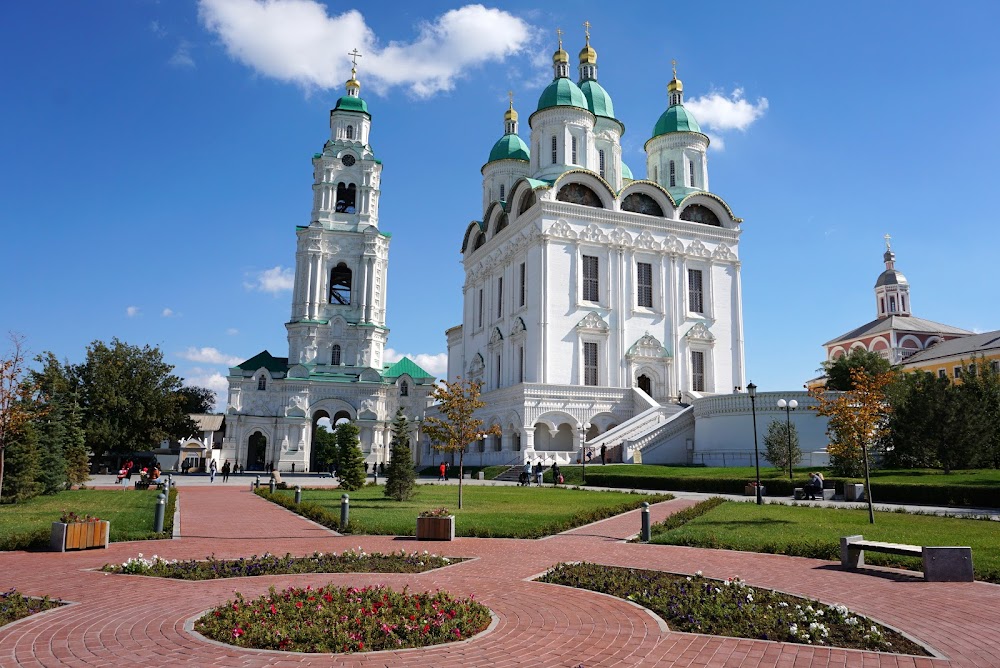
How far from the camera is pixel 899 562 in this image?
11617 millimetres

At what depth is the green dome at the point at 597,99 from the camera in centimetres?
5762

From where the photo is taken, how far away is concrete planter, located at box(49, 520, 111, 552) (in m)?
12.8

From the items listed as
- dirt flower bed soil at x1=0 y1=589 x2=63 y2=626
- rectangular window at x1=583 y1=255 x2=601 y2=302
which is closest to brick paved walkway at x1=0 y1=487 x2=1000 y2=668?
dirt flower bed soil at x1=0 y1=589 x2=63 y2=626

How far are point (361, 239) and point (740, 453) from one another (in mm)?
41037

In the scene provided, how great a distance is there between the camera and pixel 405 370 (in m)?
69.1

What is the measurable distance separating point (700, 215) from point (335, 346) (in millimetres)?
33199

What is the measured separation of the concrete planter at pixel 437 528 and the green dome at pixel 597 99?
159ft

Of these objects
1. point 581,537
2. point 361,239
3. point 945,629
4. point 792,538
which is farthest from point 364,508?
point 361,239

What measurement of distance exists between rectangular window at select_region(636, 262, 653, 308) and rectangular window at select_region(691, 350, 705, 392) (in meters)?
5.01

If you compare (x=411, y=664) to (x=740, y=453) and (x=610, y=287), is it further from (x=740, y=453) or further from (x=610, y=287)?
(x=610, y=287)

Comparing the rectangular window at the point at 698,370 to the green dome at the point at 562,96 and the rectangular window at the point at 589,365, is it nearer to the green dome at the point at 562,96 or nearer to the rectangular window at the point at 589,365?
the rectangular window at the point at 589,365

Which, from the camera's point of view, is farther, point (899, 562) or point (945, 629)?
point (899, 562)

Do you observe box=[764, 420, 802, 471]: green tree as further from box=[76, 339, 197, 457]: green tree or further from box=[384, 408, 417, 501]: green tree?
box=[76, 339, 197, 457]: green tree

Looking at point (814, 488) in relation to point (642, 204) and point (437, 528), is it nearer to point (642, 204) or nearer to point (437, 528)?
point (437, 528)
